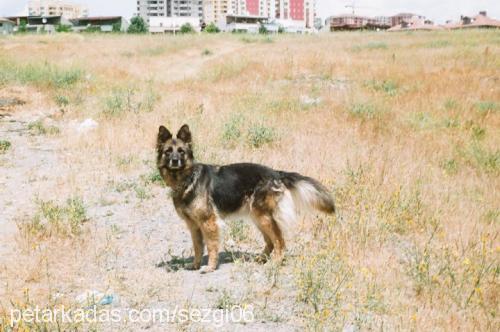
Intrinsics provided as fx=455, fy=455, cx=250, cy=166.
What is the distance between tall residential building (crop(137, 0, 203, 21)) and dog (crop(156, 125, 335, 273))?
173441mm

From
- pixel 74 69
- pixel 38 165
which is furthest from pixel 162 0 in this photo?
pixel 38 165

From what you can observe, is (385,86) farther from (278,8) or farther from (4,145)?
(278,8)

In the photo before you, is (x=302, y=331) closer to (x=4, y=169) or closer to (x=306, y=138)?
(x=306, y=138)

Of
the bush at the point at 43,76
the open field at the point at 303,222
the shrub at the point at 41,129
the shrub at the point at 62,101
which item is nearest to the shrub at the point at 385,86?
the open field at the point at 303,222

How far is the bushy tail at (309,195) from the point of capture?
465cm

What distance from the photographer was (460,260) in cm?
451

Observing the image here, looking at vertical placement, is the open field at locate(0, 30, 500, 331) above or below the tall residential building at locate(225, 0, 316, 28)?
below

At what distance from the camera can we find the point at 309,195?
4672mm

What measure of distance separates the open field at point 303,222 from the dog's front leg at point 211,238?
0.16m

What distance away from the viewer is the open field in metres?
3.88

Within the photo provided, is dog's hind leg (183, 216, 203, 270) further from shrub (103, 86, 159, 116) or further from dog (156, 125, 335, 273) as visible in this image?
shrub (103, 86, 159, 116)

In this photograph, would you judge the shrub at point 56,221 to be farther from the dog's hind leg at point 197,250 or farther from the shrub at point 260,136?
the shrub at point 260,136

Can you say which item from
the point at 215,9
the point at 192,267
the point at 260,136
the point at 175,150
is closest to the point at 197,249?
the point at 192,267

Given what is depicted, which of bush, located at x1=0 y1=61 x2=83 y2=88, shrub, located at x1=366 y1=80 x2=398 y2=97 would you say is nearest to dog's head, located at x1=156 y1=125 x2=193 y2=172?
shrub, located at x1=366 y1=80 x2=398 y2=97
